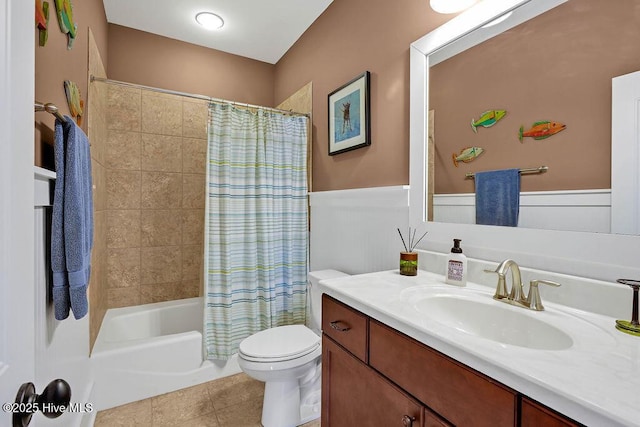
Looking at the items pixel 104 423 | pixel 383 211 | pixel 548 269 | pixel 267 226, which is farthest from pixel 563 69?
pixel 104 423

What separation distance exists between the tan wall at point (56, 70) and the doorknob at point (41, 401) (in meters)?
0.78

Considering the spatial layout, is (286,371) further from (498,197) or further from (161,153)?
(161,153)

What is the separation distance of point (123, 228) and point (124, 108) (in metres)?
0.97

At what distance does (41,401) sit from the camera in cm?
46

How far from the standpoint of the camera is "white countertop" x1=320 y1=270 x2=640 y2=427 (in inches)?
18.7

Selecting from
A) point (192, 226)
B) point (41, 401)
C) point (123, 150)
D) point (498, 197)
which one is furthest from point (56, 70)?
point (498, 197)

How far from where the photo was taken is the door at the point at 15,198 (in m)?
0.43

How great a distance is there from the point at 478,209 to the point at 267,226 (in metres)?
1.38

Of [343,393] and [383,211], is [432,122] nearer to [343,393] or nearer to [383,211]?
[383,211]

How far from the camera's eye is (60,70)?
1155 millimetres

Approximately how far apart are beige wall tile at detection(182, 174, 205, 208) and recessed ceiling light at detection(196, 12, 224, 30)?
1.23 metres

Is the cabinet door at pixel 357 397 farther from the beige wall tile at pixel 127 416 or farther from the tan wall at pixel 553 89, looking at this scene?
the beige wall tile at pixel 127 416

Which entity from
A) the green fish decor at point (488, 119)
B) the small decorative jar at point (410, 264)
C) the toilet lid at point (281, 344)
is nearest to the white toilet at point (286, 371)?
the toilet lid at point (281, 344)

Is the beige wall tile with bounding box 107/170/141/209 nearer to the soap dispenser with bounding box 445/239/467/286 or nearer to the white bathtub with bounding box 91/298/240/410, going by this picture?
the white bathtub with bounding box 91/298/240/410
